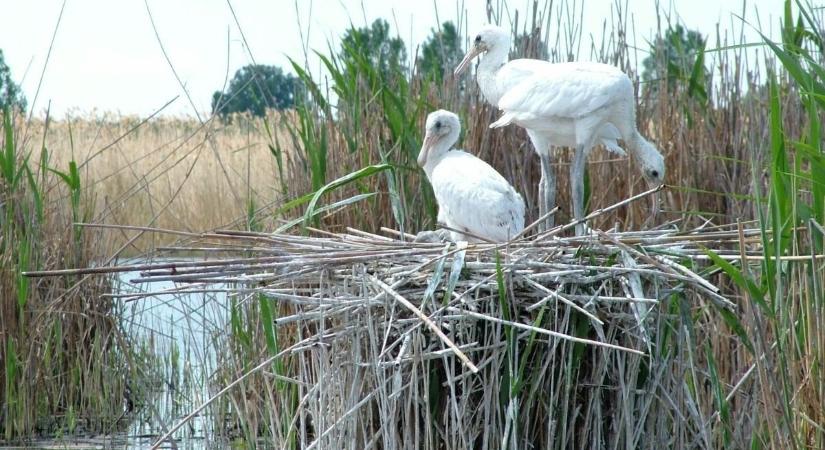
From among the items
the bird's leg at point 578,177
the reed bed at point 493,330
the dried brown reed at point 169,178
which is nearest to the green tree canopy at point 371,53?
the bird's leg at point 578,177

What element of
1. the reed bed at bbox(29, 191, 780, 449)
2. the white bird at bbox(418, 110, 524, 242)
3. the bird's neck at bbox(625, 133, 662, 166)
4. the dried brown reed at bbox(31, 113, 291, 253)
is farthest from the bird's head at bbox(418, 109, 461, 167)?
the dried brown reed at bbox(31, 113, 291, 253)

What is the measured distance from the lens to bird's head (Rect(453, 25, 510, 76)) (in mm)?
6762

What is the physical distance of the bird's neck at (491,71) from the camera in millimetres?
6766

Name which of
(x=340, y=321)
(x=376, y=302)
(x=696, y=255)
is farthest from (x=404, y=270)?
(x=696, y=255)

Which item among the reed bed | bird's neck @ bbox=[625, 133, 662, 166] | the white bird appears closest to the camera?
the reed bed

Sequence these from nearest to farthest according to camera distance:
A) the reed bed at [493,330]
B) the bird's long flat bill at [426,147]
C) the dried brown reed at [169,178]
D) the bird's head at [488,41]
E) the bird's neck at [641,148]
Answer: the reed bed at [493,330] < the bird's long flat bill at [426,147] < the bird's neck at [641,148] < the bird's head at [488,41] < the dried brown reed at [169,178]

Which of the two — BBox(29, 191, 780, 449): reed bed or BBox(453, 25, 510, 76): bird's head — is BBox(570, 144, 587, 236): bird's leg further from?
BBox(29, 191, 780, 449): reed bed

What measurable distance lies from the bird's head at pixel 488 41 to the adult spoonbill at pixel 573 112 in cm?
14

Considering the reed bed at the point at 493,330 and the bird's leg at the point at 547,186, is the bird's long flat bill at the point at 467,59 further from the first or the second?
the reed bed at the point at 493,330

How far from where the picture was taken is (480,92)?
7.23 metres

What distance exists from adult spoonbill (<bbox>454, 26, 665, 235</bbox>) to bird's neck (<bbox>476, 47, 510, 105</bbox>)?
5 cm

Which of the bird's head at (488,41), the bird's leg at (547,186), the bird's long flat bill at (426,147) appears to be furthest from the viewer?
the bird's head at (488,41)

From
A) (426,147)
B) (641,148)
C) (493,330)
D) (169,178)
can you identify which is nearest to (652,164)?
(641,148)

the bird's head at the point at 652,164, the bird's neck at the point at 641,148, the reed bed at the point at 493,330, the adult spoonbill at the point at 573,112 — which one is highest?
the adult spoonbill at the point at 573,112
